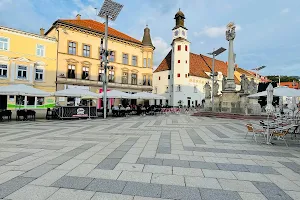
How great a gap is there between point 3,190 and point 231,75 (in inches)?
888

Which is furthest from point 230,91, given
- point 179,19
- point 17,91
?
point 179,19

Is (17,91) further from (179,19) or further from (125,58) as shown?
(179,19)

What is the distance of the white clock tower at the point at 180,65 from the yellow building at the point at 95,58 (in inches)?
363

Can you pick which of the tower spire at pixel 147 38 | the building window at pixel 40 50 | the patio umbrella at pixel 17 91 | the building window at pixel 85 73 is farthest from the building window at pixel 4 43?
the tower spire at pixel 147 38

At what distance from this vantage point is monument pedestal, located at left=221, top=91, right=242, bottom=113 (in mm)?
21109

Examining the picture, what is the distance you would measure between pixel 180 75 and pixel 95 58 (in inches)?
855

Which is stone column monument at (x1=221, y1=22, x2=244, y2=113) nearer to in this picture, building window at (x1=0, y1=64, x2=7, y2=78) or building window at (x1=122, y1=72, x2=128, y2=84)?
building window at (x1=122, y1=72, x2=128, y2=84)

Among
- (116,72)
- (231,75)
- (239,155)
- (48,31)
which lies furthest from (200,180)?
(48,31)

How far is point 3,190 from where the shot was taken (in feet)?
11.2

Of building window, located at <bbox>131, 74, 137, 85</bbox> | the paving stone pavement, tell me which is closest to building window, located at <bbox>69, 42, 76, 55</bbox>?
building window, located at <bbox>131, 74, 137, 85</bbox>

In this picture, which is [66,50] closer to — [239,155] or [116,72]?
[116,72]

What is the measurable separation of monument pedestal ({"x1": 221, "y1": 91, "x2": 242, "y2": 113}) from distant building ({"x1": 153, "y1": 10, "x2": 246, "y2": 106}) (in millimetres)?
25093

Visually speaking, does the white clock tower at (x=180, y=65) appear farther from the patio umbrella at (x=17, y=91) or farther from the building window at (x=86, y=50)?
the patio umbrella at (x=17, y=91)

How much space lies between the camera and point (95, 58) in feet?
109
